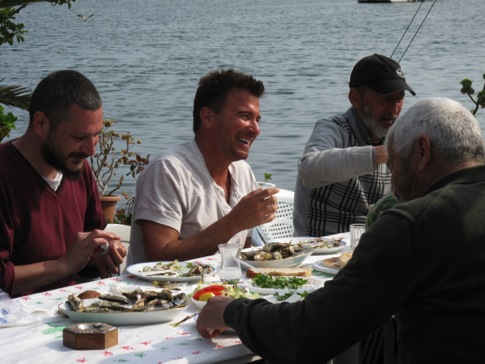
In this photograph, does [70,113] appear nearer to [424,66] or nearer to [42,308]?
[42,308]

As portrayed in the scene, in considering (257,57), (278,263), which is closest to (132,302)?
(278,263)

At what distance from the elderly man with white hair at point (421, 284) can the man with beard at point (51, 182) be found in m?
1.17

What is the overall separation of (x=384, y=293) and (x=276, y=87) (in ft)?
63.0

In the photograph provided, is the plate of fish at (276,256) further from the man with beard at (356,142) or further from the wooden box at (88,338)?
the wooden box at (88,338)

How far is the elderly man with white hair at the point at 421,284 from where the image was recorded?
7.35 ft

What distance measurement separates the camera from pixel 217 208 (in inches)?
153

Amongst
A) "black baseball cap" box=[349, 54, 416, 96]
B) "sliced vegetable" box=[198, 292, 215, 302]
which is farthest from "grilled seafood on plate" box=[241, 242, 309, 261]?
"black baseball cap" box=[349, 54, 416, 96]

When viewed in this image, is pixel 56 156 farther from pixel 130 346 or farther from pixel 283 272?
pixel 130 346

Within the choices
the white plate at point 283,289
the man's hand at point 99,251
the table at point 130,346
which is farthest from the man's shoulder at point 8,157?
the white plate at point 283,289

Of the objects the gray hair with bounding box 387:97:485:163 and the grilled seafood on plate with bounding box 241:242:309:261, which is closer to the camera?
the gray hair with bounding box 387:97:485:163

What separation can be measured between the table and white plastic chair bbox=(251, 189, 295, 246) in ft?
7.33

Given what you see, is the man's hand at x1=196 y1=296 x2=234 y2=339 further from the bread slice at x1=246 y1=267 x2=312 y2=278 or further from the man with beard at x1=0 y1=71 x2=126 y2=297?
the man with beard at x1=0 y1=71 x2=126 y2=297

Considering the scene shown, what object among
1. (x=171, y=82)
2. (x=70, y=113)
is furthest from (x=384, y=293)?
(x=171, y=82)

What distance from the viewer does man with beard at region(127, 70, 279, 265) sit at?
11.9 ft
